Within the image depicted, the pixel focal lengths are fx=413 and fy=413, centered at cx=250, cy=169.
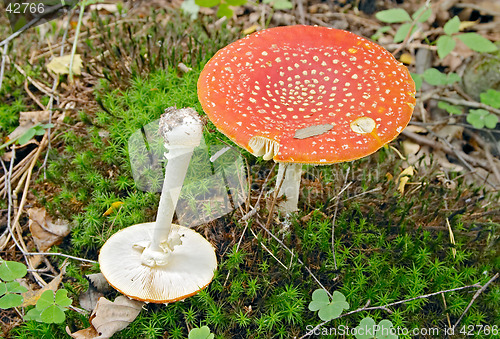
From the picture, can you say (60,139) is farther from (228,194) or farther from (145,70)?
(228,194)

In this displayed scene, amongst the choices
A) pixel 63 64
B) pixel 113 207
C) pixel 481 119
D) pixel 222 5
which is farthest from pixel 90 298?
pixel 481 119

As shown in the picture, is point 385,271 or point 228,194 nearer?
point 385,271

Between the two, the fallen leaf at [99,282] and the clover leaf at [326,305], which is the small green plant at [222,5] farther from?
the clover leaf at [326,305]

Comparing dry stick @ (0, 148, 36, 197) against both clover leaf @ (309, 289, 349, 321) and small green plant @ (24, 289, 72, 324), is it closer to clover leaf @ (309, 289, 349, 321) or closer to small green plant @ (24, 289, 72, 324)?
small green plant @ (24, 289, 72, 324)

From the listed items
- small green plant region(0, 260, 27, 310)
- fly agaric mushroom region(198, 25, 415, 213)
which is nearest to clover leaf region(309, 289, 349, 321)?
fly agaric mushroom region(198, 25, 415, 213)

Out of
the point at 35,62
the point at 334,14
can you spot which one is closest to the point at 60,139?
the point at 35,62

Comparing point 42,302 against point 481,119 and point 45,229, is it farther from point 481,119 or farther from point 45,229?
point 481,119
